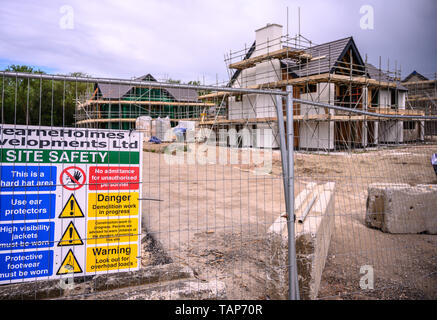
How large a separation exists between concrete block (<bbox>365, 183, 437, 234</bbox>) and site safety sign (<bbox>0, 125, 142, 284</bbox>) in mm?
4732

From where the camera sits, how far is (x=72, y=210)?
8.73ft

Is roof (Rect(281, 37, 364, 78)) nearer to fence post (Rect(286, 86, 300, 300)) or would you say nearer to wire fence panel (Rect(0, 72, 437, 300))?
wire fence panel (Rect(0, 72, 437, 300))

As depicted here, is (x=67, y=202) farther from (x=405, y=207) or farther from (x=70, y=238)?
(x=405, y=207)

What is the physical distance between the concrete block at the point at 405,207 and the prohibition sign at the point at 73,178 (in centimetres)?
509

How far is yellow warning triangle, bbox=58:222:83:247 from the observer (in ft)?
8.68

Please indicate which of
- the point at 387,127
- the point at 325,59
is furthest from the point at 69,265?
the point at 387,127

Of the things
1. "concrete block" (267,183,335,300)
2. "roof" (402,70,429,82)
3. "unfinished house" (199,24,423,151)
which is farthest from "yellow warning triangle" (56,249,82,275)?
"roof" (402,70,429,82)

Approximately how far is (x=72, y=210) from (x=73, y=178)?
0.27 m

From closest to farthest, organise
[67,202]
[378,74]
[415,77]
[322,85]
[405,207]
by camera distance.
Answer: [67,202], [405,207], [322,85], [378,74], [415,77]

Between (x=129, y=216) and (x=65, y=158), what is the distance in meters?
0.73

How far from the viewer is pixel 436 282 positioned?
418cm

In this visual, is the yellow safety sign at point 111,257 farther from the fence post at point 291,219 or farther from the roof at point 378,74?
the roof at point 378,74

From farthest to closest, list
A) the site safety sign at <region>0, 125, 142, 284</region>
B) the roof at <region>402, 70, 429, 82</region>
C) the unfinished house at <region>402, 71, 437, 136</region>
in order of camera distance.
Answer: the roof at <region>402, 70, 429, 82</region>
the unfinished house at <region>402, 71, 437, 136</region>
the site safety sign at <region>0, 125, 142, 284</region>

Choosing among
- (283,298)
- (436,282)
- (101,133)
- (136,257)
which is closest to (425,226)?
(436,282)
